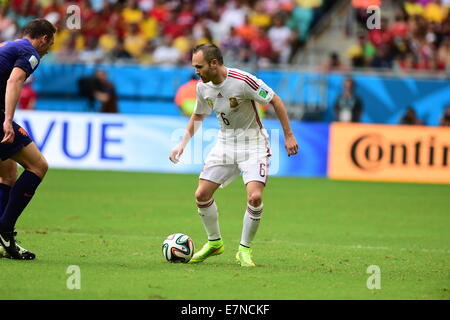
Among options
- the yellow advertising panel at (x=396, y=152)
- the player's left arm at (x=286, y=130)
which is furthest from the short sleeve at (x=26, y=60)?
the yellow advertising panel at (x=396, y=152)

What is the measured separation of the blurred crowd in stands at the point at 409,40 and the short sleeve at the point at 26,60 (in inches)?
603

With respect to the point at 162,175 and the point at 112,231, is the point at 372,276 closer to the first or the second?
the point at 112,231

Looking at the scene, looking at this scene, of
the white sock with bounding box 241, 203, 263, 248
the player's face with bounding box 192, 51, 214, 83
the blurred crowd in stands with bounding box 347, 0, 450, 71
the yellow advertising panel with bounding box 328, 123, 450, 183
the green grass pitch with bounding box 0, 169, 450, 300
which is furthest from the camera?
the blurred crowd in stands with bounding box 347, 0, 450, 71

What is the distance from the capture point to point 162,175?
19.0 meters

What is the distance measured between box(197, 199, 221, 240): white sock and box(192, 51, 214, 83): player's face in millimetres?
1259

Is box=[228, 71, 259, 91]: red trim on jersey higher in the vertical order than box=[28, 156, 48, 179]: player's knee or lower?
higher

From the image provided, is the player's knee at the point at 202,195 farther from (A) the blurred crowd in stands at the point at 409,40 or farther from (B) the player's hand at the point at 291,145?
(A) the blurred crowd in stands at the point at 409,40

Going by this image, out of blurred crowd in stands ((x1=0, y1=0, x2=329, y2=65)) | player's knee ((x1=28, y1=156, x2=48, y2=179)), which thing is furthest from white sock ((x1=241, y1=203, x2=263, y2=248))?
blurred crowd in stands ((x1=0, y1=0, x2=329, y2=65))

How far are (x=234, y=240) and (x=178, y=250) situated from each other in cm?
213

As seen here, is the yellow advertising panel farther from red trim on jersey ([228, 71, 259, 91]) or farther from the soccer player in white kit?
red trim on jersey ([228, 71, 259, 91])

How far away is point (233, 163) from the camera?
→ 8.53m

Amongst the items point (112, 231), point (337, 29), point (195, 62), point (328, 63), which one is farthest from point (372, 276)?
point (337, 29)

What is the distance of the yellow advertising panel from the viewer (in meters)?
18.4

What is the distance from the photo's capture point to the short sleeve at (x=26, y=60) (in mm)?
7844
